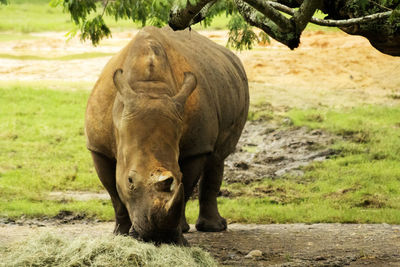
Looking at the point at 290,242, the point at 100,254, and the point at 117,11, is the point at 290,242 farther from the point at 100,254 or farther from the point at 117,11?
the point at 117,11

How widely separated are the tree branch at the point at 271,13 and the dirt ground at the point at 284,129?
215cm

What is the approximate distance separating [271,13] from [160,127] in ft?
4.05

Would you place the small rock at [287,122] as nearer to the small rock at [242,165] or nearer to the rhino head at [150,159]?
the small rock at [242,165]

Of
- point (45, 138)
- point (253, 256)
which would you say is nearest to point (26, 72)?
point (45, 138)

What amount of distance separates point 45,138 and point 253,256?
27.1 ft

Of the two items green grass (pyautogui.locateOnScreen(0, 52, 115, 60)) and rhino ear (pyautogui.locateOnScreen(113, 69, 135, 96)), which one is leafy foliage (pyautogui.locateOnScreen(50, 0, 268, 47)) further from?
green grass (pyautogui.locateOnScreen(0, 52, 115, 60))

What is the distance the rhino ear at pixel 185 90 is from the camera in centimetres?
656

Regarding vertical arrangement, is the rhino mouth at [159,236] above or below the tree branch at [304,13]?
below

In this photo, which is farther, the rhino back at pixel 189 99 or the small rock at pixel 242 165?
the small rock at pixel 242 165

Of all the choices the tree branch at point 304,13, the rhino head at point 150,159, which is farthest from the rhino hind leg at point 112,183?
the tree branch at point 304,13

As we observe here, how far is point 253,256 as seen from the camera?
24.3 ft

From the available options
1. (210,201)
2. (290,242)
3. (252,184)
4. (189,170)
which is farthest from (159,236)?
(252,184)

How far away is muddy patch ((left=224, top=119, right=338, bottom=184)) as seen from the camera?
12813mm

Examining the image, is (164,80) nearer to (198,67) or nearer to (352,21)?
(198,67)
